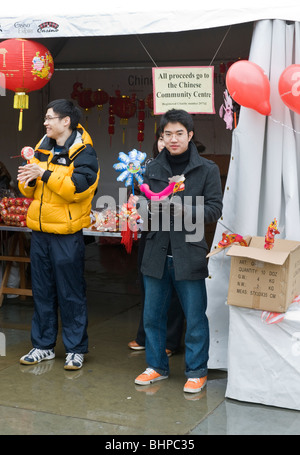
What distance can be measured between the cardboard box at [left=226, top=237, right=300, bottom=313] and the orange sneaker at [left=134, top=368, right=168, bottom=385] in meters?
0.77

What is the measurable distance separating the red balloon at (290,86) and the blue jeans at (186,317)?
117cm

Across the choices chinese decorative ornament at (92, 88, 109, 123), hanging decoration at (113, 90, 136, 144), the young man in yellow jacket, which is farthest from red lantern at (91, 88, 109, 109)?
the young man in yellow jacket

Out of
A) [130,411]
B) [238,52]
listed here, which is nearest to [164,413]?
[130,411]

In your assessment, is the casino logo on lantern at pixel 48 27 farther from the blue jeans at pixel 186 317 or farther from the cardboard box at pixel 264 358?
the cardboard box at pixel 264 358

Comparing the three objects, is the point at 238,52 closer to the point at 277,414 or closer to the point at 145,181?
the point at 145,181

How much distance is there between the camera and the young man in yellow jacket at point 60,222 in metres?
4.20

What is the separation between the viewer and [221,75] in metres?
7.61

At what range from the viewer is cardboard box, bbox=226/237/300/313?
363cm

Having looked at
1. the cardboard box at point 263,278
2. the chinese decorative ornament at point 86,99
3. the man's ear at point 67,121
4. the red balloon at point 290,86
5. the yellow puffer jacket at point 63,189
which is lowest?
the cardboard box at point 263,278

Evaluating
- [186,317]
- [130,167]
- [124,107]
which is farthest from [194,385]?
[124,107]

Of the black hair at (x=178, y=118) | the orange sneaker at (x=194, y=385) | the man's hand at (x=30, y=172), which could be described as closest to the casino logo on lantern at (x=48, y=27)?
the man's hand at (x=30, y=172)

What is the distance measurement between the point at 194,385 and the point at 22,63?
2.57m

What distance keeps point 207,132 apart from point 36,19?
4.12 m

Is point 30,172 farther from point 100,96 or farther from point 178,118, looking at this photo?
point 100,96
